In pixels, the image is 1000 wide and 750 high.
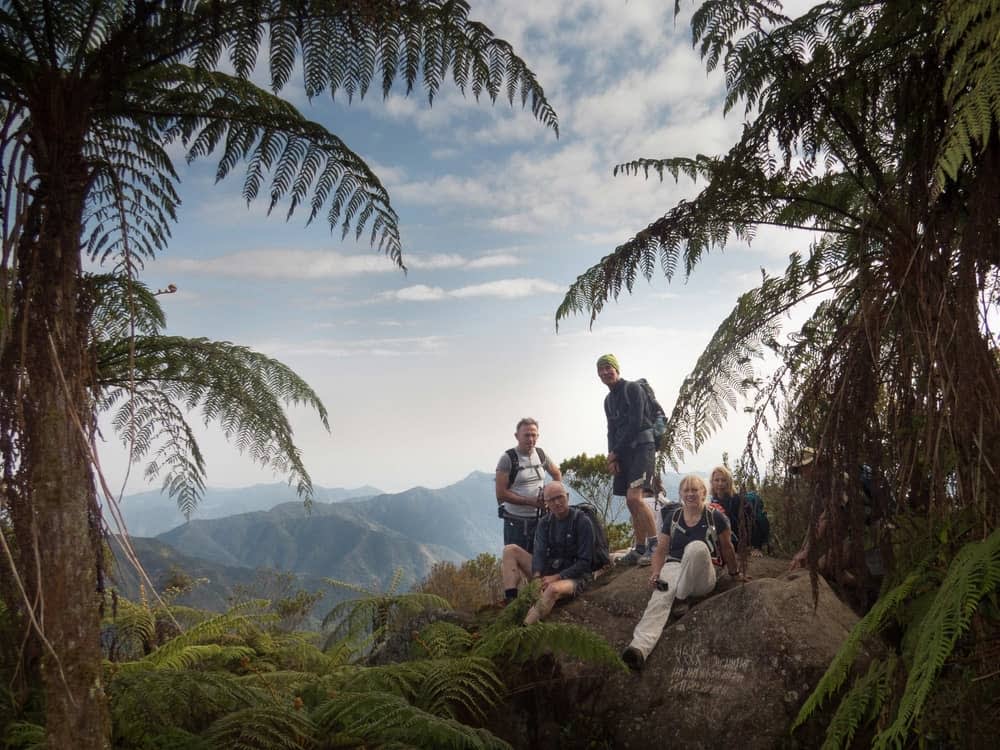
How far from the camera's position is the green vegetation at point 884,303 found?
228 cm

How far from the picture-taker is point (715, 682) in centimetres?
434

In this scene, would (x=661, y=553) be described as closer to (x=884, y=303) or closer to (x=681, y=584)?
(x=681, y=584)

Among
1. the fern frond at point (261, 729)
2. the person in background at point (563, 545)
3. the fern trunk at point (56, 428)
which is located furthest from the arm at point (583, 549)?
the fern trunk at point (56, 428)

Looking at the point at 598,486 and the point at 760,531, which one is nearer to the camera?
the point at 760,531

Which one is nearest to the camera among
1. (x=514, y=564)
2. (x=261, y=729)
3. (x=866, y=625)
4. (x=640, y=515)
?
(x=866, y=625)

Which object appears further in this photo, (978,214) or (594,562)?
(594,562)

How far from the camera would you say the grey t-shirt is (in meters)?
6.32

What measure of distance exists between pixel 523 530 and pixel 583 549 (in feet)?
2.52

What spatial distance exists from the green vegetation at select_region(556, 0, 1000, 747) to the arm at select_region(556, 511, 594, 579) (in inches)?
88.4

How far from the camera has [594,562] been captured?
5.89m

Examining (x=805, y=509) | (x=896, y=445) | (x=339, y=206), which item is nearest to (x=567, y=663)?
(x=805, y=509)

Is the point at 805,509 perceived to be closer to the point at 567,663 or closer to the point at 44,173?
the point at 567,663

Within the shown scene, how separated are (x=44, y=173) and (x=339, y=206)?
1.08 meters

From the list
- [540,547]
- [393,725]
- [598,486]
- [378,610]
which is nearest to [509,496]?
[540,547]
